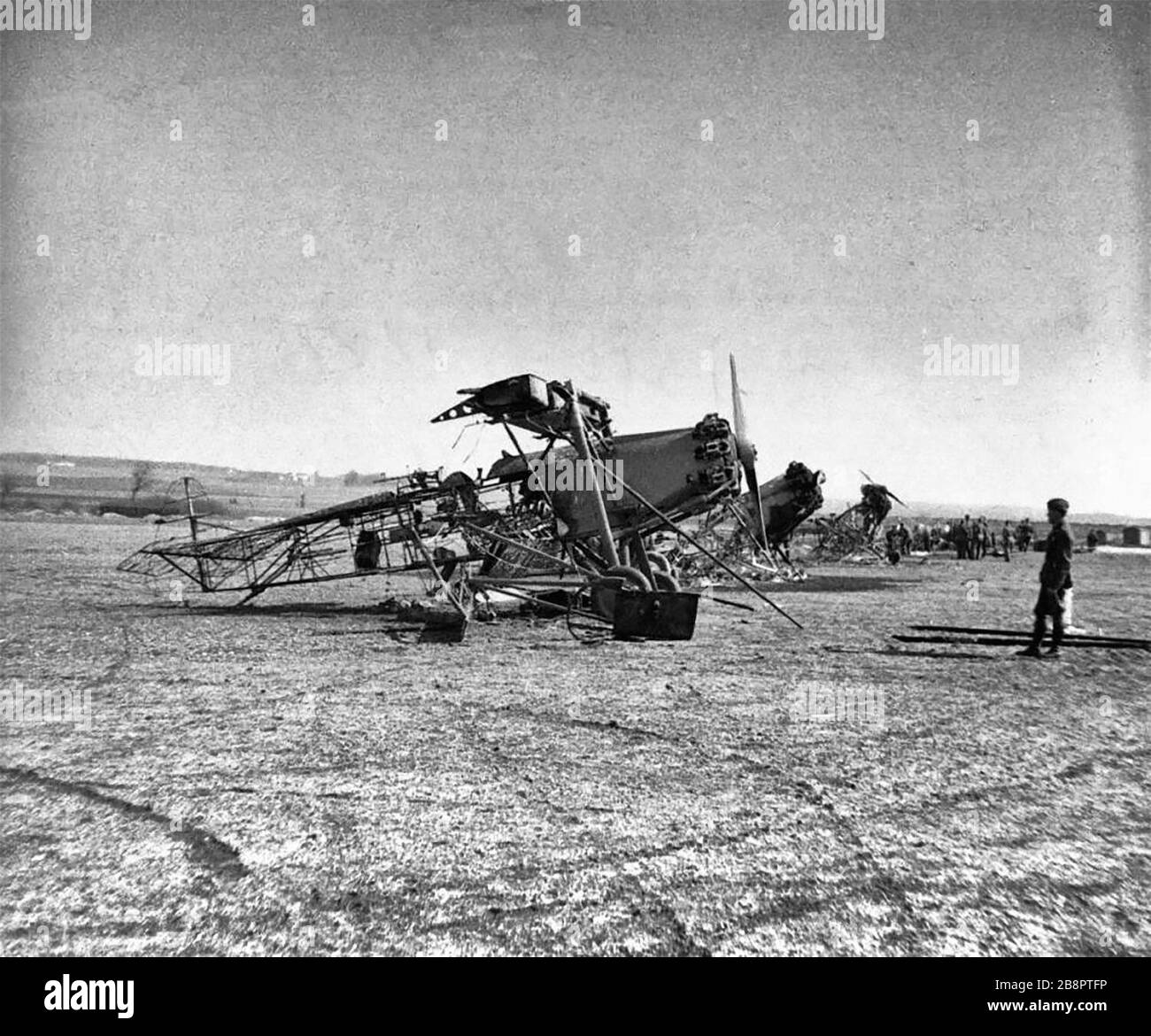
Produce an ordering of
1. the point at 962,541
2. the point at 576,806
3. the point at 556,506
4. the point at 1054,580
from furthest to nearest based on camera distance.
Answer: the point at 962,541
the point at 556,506
the point at 1054,580
the point at 576,806

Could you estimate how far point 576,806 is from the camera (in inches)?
150

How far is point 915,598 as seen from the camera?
16344 mm

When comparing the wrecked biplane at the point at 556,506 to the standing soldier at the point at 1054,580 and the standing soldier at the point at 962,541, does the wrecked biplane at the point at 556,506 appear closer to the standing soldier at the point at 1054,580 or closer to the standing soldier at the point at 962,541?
the standing soldier at the point at 1054,580

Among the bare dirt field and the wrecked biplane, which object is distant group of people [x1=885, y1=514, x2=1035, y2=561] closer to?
the wrecked biplane

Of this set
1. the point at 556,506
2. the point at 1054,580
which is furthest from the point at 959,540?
the point at 556,506

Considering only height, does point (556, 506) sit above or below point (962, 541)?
above

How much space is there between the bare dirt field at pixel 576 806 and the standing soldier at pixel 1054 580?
1.54ft

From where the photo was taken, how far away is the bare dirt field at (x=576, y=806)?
265cm

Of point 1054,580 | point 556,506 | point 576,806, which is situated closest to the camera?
point 576,806

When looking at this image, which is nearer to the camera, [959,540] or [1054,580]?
[1054,580]

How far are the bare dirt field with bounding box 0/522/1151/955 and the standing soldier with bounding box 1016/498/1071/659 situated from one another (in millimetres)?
470

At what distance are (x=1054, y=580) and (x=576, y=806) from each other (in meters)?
7.99

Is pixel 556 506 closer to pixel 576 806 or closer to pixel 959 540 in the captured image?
pixel 576 806

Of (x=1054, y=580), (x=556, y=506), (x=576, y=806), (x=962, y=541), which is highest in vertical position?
(x=556, y=506)
